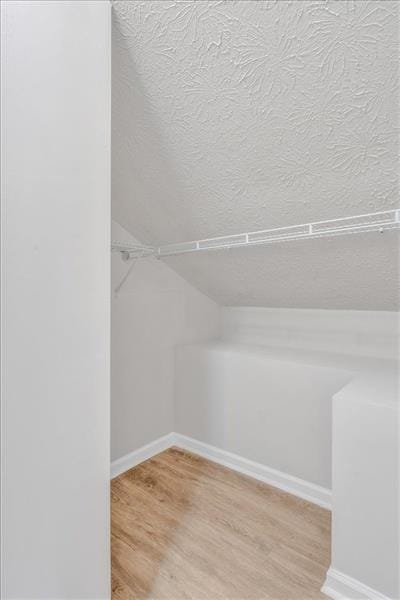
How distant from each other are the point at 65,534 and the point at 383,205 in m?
1.52

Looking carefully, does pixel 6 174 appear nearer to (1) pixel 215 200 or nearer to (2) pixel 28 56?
(2) pixel 28 56

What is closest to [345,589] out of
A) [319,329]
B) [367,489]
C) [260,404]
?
[367,489]

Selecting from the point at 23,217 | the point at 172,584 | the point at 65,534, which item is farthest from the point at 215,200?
the point at 172,584

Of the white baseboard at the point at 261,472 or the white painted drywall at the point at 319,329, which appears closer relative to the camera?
the white baseboard at the point at 261,472

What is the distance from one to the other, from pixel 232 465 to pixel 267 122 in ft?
6.53

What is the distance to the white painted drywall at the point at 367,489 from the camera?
1.11 m

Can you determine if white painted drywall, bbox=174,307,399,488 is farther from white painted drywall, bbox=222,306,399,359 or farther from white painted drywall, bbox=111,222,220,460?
white painted drywall, bbox=111,222,220,460

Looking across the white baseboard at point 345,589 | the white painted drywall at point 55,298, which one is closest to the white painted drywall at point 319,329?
the white baseboard at point 345,589

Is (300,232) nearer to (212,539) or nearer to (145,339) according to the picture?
(145,339)

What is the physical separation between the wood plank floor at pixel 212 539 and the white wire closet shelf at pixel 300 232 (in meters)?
1.40

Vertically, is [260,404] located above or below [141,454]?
above

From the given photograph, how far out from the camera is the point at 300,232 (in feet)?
4.72

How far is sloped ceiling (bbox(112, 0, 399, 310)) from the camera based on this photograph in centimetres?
88

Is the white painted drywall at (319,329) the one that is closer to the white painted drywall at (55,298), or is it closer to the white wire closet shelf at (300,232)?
the white wire closet shelf at (300,232)
